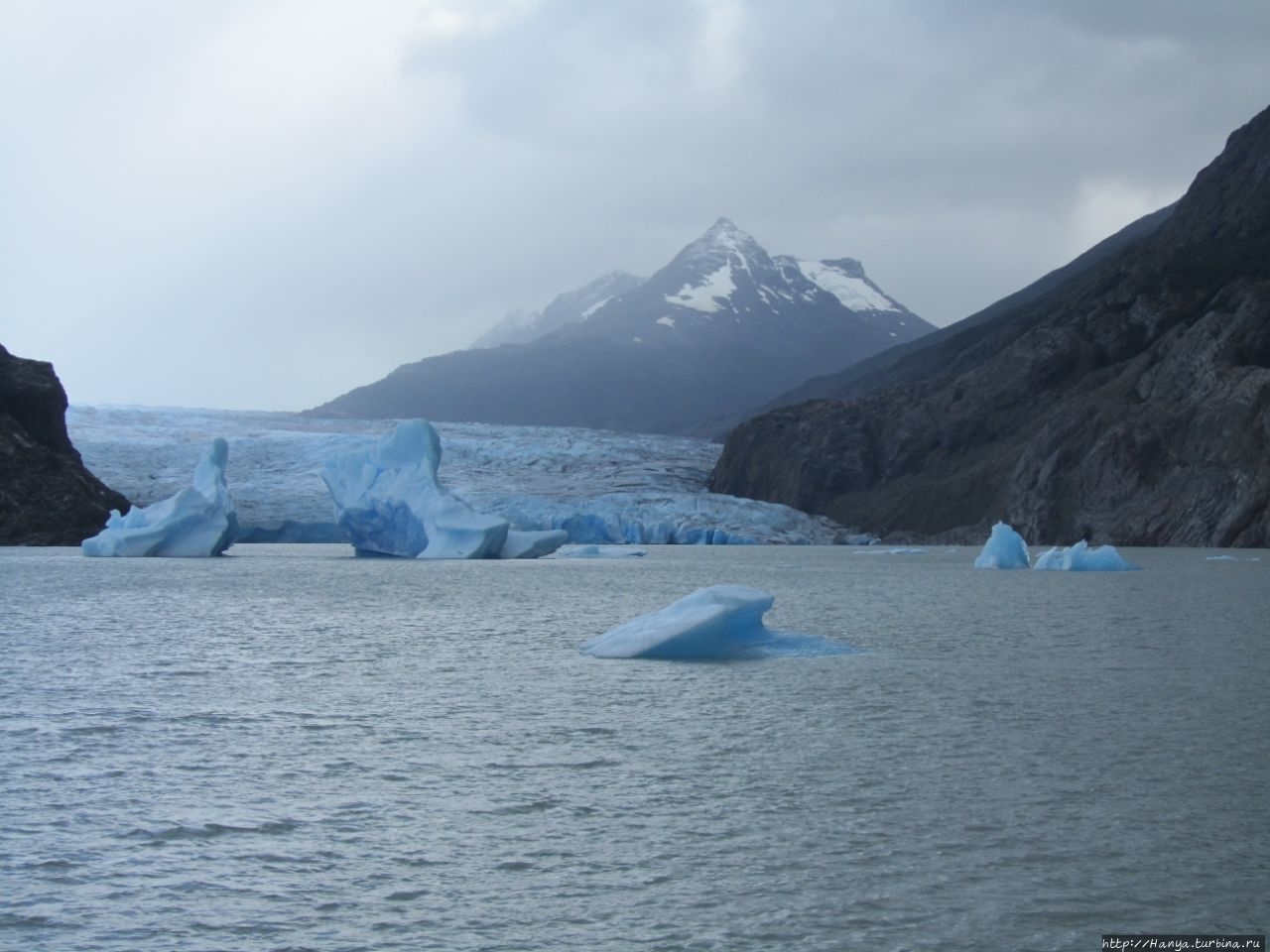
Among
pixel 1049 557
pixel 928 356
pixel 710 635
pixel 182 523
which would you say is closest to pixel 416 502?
pixel 182 523

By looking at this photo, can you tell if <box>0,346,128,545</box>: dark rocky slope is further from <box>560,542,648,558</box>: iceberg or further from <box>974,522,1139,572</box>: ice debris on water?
<box>974,522,1139,572</box>: ice debris on water

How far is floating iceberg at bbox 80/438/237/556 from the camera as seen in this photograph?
4244cm

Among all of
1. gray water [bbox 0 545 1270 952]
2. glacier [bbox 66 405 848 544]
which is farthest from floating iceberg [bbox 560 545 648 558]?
gray water [bbox 0 545 1270 952]

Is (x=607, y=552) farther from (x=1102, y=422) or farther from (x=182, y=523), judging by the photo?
(x=1102, y=422)

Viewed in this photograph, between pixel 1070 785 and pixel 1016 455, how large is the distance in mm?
69240

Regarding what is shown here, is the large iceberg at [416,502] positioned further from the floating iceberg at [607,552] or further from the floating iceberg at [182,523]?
the floating iceberg at [607,552]

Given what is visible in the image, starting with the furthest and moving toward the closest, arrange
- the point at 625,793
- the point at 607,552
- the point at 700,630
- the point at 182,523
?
the point at 607,552 < the point at 182,523 < the point at 700,630 < the point at 625,793

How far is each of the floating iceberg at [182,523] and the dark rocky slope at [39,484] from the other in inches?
418

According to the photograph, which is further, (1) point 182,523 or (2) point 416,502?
(1) point 182,523

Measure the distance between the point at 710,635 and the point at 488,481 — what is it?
55.5 metres

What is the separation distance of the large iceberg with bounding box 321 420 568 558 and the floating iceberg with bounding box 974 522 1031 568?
46.1 ft

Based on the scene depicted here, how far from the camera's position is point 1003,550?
132ft

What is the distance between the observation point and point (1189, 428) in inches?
2373

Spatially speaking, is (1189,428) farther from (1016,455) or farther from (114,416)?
(114,416)
